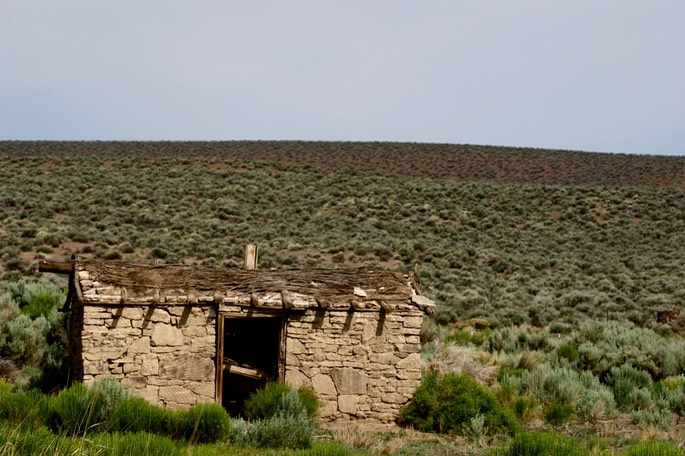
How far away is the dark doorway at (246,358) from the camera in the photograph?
12.1 metres

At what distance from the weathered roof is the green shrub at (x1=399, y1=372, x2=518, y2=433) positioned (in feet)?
4.28

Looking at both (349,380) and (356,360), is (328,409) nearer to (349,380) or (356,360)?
(349,380)

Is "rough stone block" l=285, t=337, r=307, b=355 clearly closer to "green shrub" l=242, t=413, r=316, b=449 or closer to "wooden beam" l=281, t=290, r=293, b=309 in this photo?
"wooden beam" l=281, t=290, r=293, b=309

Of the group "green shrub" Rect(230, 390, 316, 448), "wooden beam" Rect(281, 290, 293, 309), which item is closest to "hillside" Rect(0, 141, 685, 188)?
"wooden beam" Rect(281, 290, 293, 309)

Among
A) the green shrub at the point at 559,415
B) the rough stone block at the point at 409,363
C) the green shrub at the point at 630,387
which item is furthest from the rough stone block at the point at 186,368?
the green shrub at the point at 630,387

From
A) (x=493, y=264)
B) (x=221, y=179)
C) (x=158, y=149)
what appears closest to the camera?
(x=493, y=264)

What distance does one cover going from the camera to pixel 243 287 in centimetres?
1156

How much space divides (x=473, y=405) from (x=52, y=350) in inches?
311

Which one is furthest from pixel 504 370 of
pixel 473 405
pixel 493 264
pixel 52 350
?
pixel 493 264

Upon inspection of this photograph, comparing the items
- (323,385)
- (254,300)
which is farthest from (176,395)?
(323,385)

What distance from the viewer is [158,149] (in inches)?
2454

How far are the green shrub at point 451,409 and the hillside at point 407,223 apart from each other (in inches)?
374

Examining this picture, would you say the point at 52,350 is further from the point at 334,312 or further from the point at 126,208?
the point at 126,208

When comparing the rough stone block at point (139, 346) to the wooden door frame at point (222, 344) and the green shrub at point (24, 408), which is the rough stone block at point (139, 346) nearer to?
the wooden door frame at point (222, 344)
